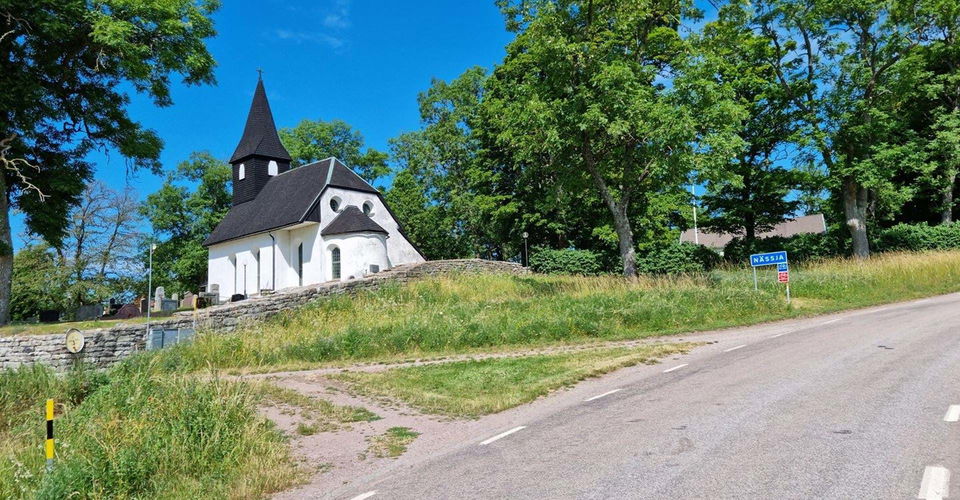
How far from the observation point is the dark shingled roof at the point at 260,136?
44.4 metres

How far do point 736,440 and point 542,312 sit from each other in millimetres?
11125

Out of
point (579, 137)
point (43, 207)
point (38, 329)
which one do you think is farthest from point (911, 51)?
point (43, 207)

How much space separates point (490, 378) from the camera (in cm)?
1041

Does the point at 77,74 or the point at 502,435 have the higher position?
the point at 77,74

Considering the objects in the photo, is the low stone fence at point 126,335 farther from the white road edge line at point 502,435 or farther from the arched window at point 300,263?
the arched window at point 300,263

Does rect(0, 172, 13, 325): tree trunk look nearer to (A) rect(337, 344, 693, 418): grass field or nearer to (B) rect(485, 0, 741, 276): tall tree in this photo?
(A) rect(337, 344, 693, 418): grass field

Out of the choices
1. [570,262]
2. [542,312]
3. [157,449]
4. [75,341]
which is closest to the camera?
[157,449]

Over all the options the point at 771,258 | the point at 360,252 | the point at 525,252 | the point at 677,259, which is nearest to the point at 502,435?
the point at 771,258

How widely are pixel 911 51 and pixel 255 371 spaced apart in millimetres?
30000

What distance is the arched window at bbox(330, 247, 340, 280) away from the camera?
33.8 meters

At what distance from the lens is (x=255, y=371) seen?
44.5 feet

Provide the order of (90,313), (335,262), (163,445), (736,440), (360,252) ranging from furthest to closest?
(335,262) < (360,252) < (90,313) < (163,445) < (736,440)

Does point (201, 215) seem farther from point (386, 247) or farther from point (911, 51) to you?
point (911, 51)

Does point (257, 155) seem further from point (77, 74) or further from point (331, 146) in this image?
point (77, 74)
